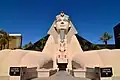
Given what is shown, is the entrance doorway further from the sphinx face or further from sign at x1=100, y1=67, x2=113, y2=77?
sign at x1=100, y1=67, x2=113, y2=77

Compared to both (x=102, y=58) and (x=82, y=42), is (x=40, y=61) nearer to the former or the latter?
(x=102, y=58)

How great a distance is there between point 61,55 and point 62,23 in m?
3.30

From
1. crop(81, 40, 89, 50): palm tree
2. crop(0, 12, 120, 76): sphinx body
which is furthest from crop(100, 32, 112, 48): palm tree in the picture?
crop(0, 12, 120, 76): sphinx body

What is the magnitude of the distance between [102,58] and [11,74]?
8.24 metres

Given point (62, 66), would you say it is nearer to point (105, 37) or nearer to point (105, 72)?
point (105, 72)

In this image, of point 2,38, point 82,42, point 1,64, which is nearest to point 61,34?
point 1,64

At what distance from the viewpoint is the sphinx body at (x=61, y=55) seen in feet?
52.2

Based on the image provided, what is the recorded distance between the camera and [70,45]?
18.3 meters

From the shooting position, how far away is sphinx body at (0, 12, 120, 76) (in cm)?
1591

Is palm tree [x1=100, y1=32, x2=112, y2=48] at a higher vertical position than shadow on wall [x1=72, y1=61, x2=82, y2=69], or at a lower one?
higher

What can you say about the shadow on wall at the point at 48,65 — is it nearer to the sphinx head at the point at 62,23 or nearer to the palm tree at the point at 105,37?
the sphinx head at the point at 62,23

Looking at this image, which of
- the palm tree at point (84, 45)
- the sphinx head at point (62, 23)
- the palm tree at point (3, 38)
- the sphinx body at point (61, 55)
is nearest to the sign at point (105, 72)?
the sphinx body at point (61, 55)

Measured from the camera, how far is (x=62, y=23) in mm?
17797

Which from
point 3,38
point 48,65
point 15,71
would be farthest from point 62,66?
point 3,38
